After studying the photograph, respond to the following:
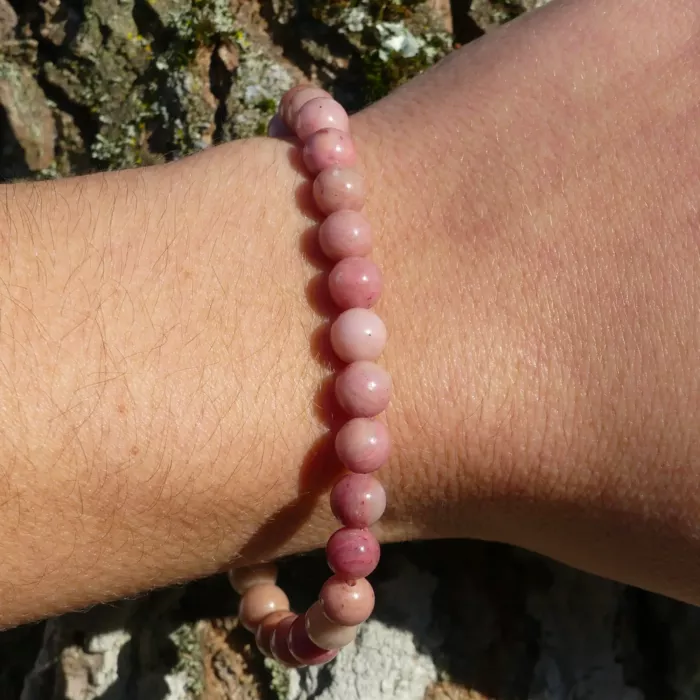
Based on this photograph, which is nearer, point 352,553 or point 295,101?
point 352,553

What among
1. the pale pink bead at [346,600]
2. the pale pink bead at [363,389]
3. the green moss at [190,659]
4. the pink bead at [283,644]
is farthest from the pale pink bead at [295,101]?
the green moss at [190,659]

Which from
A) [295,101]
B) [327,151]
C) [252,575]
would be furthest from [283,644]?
[295,101]

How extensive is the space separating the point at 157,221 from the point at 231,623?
100 centimetres

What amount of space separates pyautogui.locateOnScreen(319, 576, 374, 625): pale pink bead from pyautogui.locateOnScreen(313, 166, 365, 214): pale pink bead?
26.4 inches

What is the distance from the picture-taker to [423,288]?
1.50m

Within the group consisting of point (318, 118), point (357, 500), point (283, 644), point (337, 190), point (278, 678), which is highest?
point (318, 118)

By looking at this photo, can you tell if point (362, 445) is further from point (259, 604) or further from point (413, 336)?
point (259, 604)

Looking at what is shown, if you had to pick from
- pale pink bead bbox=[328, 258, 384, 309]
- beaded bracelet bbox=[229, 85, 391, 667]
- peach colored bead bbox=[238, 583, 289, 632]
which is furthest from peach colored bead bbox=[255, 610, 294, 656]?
pale pink bead bbox=[328, 258, 384, 309]

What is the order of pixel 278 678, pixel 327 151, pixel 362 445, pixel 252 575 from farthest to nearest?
1. pixel 278 678
2. pixel 252 575
3. pixel 327 151
4. pixel 362 445

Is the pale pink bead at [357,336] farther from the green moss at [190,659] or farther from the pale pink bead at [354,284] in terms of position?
the green moss at [190,659]

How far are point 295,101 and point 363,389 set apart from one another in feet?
2.07

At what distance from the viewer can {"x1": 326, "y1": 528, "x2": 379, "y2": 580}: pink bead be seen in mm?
1429

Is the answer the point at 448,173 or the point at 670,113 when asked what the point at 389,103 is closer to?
the point at 448,173

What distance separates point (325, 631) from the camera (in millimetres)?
1497
